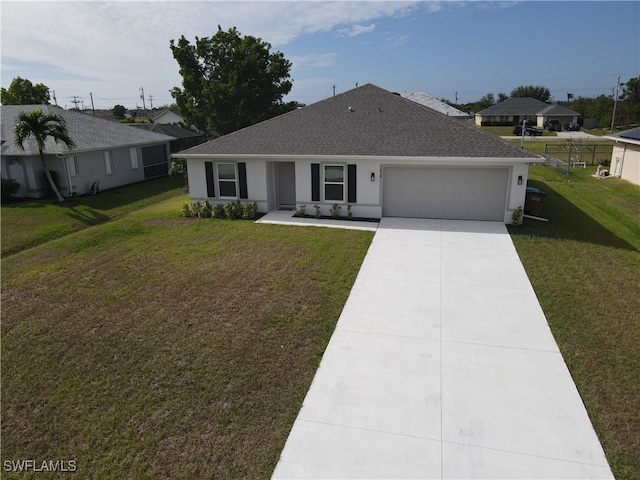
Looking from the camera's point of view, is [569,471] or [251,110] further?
[251,110]

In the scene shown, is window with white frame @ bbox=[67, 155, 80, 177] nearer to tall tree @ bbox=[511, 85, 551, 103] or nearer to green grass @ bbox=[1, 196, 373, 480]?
green grass @ bbox=[1, 196, 373, 480]

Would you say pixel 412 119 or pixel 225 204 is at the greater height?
pixel 412 119

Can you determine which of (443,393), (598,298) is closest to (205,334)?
(443,393)

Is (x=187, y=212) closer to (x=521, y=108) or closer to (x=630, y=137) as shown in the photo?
(x=630, y=137)

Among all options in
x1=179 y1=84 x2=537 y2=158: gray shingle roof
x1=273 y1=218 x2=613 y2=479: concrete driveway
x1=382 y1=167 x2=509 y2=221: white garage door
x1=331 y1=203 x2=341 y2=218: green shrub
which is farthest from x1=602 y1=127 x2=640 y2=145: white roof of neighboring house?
x1=273 y1=218 x2=613 y2=479: concrete driveway

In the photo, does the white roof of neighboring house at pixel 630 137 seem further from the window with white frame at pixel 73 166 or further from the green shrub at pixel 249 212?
the window with white frame at pixel 73 166

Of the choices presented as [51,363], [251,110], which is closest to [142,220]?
[51,363]

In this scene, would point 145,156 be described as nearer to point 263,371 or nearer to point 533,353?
point 263,371

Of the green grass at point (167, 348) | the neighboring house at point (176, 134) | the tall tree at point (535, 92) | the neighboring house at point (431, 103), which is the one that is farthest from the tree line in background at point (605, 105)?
the green grass at point (167, 348)

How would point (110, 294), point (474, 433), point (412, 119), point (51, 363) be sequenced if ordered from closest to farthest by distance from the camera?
point (474, 433)
point (51, 363)
point (110, 294)
point (412, 119)
